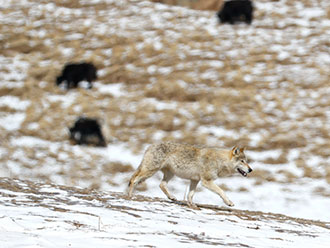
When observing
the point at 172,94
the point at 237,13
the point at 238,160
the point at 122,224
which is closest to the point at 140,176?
the point at 238,160

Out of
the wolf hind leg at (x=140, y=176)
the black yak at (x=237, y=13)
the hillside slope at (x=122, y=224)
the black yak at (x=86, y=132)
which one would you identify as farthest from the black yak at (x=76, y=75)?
the wolf hind leg at (x=140, y=176)

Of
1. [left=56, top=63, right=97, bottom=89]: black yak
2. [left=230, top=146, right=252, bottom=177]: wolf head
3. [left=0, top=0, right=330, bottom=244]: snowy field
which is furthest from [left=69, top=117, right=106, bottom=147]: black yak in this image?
[left=230, top=146, right=252, bottom=177]: wolf head

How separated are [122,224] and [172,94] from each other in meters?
16.8

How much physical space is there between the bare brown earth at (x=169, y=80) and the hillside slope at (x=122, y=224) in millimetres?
8033

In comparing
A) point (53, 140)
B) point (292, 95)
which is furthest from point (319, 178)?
point (53, 140)

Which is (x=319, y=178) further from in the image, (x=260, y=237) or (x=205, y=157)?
(x=260, y=237)

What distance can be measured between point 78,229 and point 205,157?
16.0 ft

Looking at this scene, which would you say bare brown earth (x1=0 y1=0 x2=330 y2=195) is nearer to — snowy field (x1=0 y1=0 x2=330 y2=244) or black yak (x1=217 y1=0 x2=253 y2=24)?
snowy field (x1=0 y1=0 x2=330 y2=244)

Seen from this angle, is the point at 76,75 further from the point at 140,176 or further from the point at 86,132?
the point at 140,176

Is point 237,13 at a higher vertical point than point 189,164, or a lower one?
lower

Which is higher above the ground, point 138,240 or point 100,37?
point 138,240

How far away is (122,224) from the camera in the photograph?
725cm

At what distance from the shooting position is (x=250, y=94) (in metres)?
23.3

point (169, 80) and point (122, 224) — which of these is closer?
point (122, 224)
